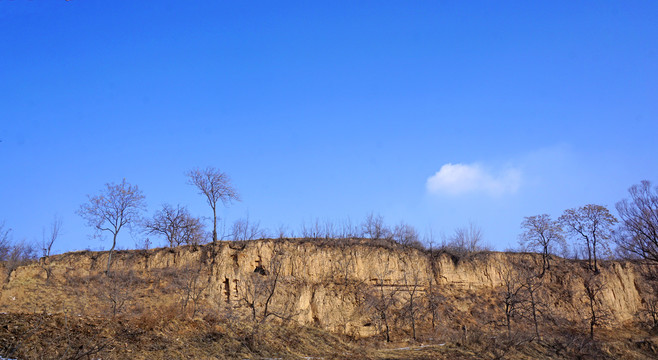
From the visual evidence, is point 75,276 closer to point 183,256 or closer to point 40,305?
point 40,305

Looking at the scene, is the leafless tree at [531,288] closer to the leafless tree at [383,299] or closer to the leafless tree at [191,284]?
the leafless tree at [383,299]

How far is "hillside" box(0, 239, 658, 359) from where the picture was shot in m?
21.7

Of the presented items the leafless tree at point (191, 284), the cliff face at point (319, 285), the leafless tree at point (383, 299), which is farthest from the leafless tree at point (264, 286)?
the leafless tree at point (383, 299)

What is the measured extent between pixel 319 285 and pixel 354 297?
7.88ft

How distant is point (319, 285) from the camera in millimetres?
29891

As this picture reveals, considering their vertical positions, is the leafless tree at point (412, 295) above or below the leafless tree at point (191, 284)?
below

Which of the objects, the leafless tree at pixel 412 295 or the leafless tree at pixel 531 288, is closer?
the leafless tree at pixel 412 295

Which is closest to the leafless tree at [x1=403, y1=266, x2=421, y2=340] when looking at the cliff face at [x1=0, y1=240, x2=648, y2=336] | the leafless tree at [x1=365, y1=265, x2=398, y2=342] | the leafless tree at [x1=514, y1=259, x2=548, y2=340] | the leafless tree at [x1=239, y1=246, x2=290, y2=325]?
the cliff face at [x1=0, y1=240, x2=648, y2=336]

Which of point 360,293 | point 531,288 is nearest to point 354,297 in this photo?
point 360,293

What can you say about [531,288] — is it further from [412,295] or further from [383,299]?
[383,299]

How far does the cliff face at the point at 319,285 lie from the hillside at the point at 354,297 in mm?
86

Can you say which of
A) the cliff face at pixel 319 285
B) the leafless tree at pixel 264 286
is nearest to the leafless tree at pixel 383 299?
the cliff face at pixel 319 285

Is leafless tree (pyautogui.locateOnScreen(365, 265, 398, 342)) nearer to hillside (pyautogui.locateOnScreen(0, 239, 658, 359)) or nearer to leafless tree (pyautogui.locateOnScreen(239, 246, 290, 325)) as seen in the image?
hillside (pyautogui.locateOnScreen(0, 239, 658, 359))

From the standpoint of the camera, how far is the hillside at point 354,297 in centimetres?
2169
